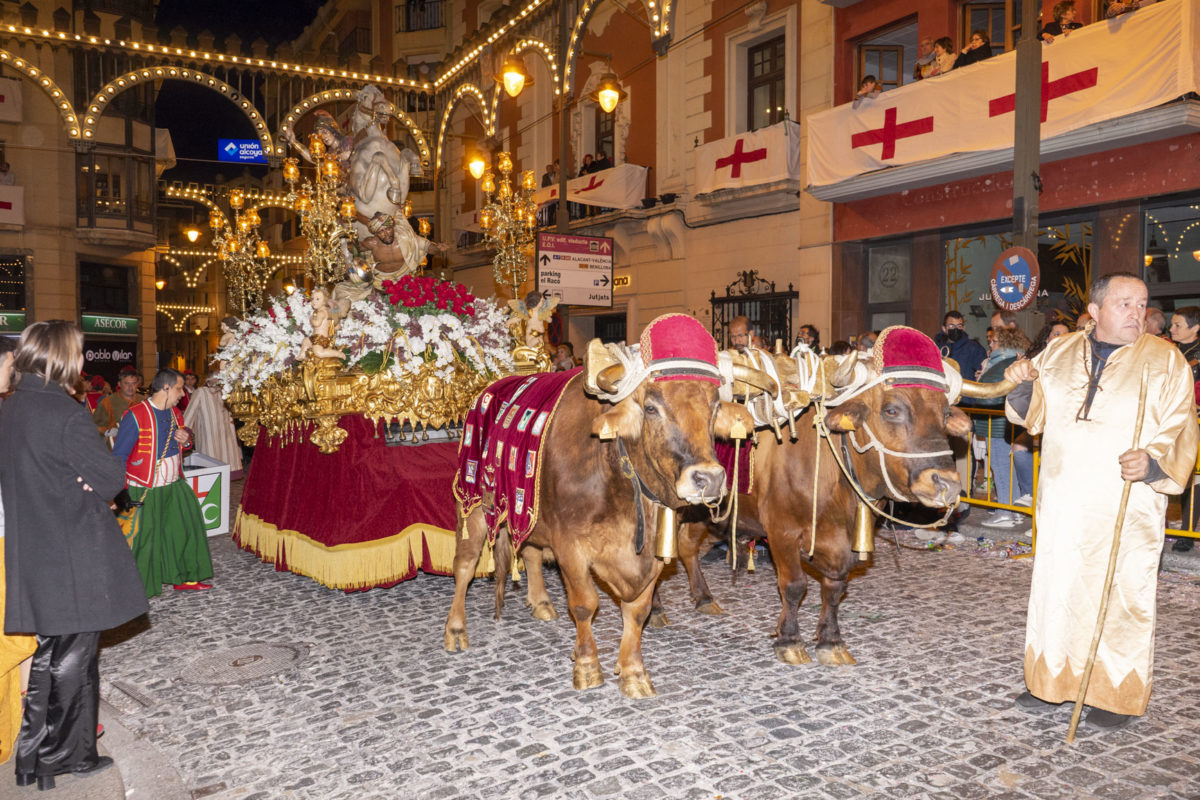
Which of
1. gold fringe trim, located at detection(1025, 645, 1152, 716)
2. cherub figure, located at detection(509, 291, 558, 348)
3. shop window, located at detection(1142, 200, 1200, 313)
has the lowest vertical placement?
gold fringe trim, located at detection(1025, 645, 1152, 716)

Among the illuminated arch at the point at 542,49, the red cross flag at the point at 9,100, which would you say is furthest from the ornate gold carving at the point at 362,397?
the red cross flag at the point at 9,100

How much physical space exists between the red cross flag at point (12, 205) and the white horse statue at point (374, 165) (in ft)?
69.8

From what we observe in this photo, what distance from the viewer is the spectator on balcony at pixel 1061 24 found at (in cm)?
1021

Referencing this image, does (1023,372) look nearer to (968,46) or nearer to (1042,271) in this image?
(1042,271)

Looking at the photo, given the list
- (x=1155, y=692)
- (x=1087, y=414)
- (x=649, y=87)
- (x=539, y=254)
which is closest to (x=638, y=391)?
(x=1087, y=414)

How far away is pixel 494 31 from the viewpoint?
59.2 ft

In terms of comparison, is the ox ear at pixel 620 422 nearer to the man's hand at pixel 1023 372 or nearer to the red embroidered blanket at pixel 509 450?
the red embroidered blanket at pixel 509 450

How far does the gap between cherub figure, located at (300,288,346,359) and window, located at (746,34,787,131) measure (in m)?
10.9

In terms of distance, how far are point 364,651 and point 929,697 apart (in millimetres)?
3575

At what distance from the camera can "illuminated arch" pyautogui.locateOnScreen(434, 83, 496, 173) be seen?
18.8 m

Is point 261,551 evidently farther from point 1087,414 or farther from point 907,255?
point 907,255

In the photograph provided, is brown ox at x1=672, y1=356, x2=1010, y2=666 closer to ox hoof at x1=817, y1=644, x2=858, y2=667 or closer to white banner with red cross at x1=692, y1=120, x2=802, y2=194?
ox hoof at x1=817, y1=644, x2=858, y2=667

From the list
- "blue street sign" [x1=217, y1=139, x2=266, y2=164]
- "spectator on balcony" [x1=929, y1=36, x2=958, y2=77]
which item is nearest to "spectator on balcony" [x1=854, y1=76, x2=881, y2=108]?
"spectator on balcony" [x1=929, y1=36, x2=958, y2=77]

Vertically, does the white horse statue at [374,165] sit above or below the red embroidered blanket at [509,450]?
above
